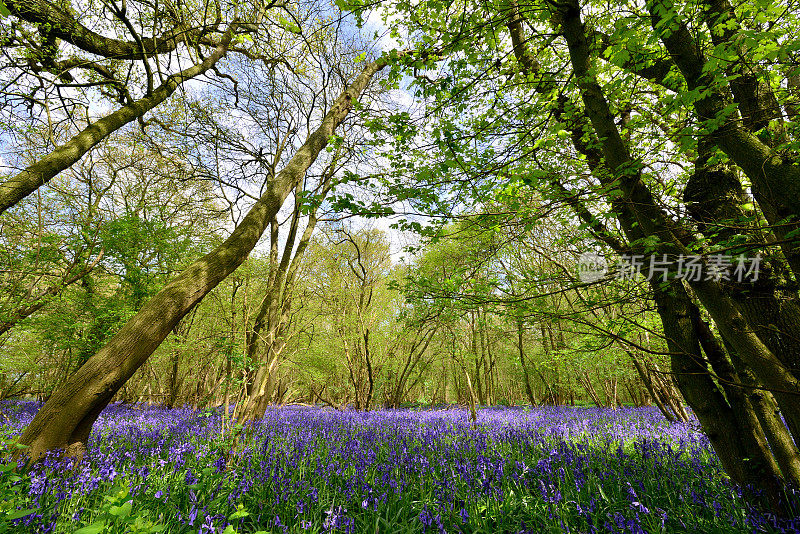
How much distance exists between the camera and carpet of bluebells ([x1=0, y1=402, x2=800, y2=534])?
2.50 metres

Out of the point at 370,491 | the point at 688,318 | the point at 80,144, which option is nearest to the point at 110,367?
Result: the point at 370,491

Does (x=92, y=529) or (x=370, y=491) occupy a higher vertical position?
(x=92, y=529)

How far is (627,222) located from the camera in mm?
2984

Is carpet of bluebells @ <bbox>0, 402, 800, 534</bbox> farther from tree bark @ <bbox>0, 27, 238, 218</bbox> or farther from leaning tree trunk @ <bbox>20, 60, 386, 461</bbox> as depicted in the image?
tree bark @ <bbox>0, 27, 238, 218</bbox>

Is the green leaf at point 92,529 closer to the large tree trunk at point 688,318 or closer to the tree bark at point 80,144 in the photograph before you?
the large tree trunk at point 688,318

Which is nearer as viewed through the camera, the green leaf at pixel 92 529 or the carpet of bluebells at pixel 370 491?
the green leaf at pixel 92 529

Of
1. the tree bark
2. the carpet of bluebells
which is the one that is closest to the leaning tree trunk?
the carpet of bluebells

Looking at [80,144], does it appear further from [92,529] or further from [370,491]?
[370,491]

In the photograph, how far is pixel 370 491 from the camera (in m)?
3.03

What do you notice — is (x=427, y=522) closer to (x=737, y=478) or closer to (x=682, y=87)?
(x=737, y=478)

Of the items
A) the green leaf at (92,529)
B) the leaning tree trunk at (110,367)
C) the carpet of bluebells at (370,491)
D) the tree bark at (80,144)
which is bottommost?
the carpet of bluebells at (370,491)

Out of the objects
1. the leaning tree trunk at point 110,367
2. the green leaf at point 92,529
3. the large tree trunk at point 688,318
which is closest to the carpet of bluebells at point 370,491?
the green leaf at point 92,529

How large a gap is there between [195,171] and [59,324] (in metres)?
6.47

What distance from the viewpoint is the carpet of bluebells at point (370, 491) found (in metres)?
2.50
